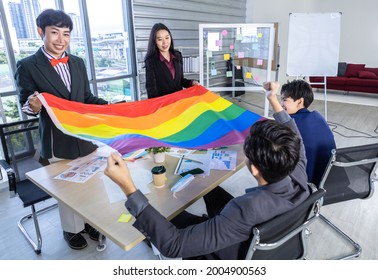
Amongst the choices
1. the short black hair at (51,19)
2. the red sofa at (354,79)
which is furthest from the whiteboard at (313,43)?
the short black hair at (51,19)

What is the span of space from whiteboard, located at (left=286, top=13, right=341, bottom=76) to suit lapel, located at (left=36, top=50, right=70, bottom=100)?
3866 mm

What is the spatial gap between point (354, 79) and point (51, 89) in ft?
23.7

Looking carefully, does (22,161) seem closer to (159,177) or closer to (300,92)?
(159,177)

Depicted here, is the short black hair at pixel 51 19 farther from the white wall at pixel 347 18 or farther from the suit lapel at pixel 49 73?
the white wall at pixel 347 18

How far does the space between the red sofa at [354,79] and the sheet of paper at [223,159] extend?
19.3 feet

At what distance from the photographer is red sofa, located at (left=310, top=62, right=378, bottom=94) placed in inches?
259

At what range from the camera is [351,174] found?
5.67 feet

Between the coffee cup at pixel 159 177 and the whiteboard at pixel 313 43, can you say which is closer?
the coffee cup at pixel 159 177

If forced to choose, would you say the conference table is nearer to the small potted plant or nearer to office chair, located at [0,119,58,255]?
A: the small potted plant

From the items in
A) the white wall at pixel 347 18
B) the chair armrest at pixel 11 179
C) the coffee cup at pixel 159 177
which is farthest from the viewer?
the white wall at pixel 347 18

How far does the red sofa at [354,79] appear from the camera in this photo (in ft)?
21.6

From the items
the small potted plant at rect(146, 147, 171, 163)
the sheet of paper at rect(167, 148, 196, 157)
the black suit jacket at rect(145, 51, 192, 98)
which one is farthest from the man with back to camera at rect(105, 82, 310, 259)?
the black suit jacket at rect(145, 51, 192, 98)

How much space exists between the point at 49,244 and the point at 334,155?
6.86 ft

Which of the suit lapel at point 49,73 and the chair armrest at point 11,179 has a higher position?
the suit lapel at point 49,73
